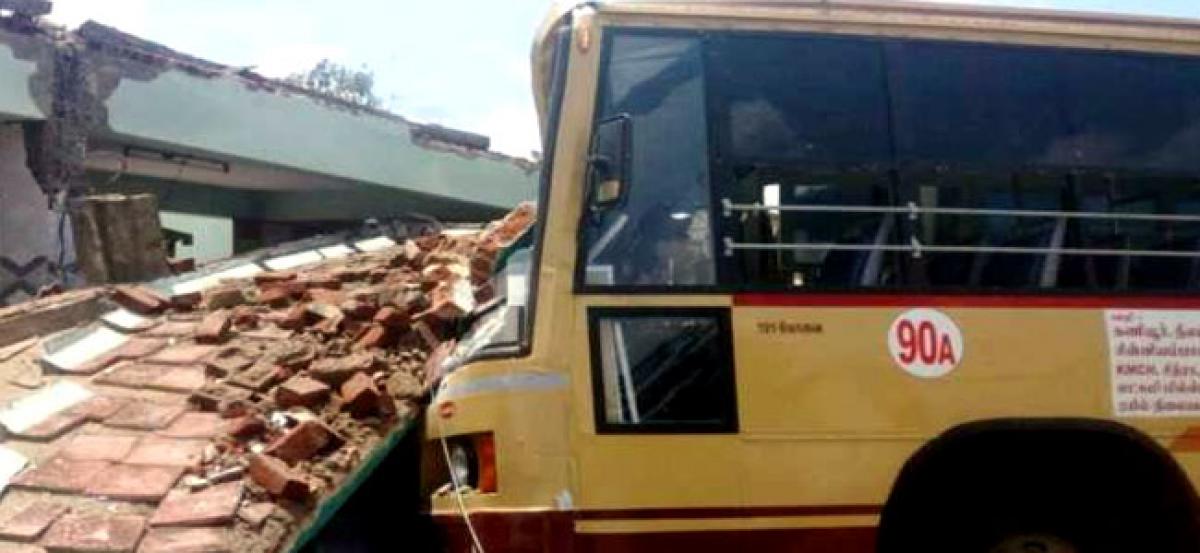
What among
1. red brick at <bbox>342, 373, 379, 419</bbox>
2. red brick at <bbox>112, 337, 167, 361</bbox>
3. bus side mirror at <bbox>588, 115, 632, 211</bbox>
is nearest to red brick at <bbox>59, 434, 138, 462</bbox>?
red brick at <bbox>342, 373, 379, 419</bbox>

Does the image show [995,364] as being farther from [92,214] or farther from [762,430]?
[92,214]

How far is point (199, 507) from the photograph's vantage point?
183 inches

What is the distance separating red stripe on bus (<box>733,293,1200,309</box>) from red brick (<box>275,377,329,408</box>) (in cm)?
189

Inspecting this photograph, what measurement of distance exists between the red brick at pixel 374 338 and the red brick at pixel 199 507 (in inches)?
45.8

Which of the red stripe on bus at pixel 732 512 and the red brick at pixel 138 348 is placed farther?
the red brick at pixel 138 348

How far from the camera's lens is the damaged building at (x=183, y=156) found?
1216 cm

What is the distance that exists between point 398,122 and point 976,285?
40.7 ft

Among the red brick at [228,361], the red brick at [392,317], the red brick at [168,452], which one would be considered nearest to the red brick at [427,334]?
the red brick at [392,317]

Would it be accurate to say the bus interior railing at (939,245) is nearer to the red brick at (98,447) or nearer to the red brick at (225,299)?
the red brick at (98,447)

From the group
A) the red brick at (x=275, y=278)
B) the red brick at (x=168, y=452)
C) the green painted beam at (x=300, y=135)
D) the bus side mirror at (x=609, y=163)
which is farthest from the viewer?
the green painted beam at (x=300, y=135)

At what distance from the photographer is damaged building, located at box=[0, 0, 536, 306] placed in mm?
12156

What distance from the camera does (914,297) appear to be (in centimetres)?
465

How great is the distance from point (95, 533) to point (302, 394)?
1041mm

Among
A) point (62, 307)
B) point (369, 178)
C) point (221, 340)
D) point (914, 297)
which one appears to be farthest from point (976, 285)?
point (369, 178)
